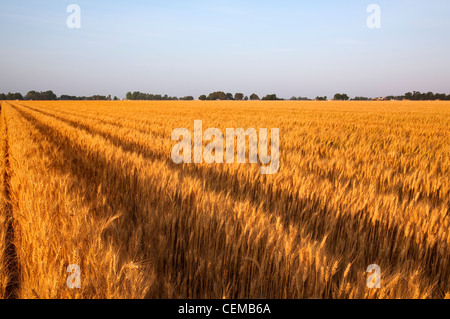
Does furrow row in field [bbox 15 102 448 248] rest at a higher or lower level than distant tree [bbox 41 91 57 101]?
lower

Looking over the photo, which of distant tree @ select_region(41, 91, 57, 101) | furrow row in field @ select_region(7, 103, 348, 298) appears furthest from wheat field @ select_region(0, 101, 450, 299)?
distant tree @ select_region(41, 91, 57, 101)

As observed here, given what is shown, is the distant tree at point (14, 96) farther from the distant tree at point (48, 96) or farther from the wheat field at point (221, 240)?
the wheat field at point (221, 240)

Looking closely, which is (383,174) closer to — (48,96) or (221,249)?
(221,249)

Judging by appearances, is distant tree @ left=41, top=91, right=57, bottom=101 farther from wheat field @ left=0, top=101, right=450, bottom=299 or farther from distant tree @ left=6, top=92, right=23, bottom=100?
wheat field @ left=0, top=101, right=450, bottom=299

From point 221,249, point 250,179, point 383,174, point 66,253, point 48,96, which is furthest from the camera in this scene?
point 48,96

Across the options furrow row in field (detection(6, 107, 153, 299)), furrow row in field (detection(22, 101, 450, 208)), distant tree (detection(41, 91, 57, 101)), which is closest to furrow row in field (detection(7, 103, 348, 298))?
furrow row in field (detection(6, 107, 153, 299))

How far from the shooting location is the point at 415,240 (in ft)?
5.74

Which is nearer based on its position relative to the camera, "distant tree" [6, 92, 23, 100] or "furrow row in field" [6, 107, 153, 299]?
"furrow row in field" [6, 107, 153, 299]

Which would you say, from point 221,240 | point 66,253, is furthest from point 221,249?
point 66,253

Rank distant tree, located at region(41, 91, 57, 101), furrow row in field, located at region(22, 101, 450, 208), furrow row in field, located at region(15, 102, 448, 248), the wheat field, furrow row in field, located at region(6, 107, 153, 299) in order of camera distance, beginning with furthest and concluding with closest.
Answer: distant tree, located at region(41, 91, 57, 101)
furrow row in field, located at region(22, 101, 450, 208)
furrow row in field, located at region(15, 102, 448, 248)
the wheat field
furrow row in field, located at region(6, 107, 153, 299)

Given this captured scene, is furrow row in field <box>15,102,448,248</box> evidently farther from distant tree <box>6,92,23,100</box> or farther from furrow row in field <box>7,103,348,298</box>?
distant tree <box>6,92,23,100</box>

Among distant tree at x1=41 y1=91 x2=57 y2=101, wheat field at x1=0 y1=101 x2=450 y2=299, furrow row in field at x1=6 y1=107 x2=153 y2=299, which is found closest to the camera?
furrow row in field at x1=6 y1=107 x2=153 y2=299

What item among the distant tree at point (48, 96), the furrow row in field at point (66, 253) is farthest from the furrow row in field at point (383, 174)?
the distant tree at point (48, 96)
